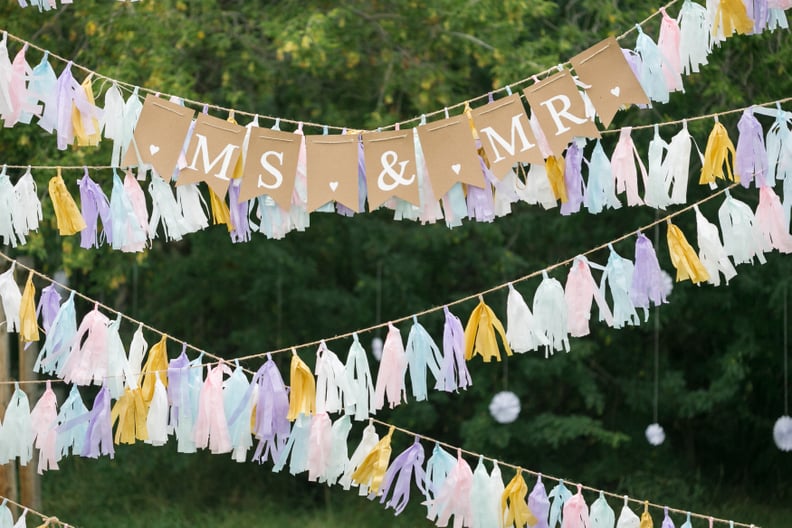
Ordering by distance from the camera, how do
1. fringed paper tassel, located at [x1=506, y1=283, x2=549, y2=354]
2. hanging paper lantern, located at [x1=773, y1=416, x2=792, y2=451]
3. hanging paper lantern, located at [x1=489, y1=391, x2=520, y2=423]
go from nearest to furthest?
fringed paper tassel, located at [x1=506, y1=283, x2=549, y2=354] → hanging paper lantern, located at [x1=773, y1=416, x2=792, y2=451] → hanging paper lantern, located at [x1=489, y1=391, x2=520, y2=423]

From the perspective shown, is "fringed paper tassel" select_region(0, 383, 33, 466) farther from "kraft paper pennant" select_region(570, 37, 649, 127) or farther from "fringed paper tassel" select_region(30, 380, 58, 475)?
"kraft paper pennant" select_region(570, 37, 649, 127)

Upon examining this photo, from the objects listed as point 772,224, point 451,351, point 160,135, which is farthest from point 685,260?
point 160,135

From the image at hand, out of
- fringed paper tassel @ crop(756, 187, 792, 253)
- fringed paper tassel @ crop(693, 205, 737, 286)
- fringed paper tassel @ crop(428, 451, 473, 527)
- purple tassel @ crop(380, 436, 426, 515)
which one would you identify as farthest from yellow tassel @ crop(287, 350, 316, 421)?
fringed paper tassel @ crop(756, 187, 792, 253)

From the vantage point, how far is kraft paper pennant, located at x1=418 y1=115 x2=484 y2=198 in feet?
8.54

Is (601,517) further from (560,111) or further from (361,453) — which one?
(560,111)

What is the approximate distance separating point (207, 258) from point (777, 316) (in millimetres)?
3111

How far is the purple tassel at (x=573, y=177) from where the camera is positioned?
104 inches

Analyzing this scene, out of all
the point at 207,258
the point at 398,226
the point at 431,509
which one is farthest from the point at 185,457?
the point at 431,509

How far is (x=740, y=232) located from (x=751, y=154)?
19 centimetres

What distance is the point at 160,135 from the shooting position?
Result: 8.75 feet

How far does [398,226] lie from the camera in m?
6.29

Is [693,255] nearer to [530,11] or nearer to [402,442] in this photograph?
[530,11]

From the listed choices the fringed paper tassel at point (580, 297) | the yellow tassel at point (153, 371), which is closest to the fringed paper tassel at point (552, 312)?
the fringed paper tassel at point (580, 297)

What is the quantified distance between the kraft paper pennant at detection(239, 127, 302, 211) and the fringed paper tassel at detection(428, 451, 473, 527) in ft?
2.53
